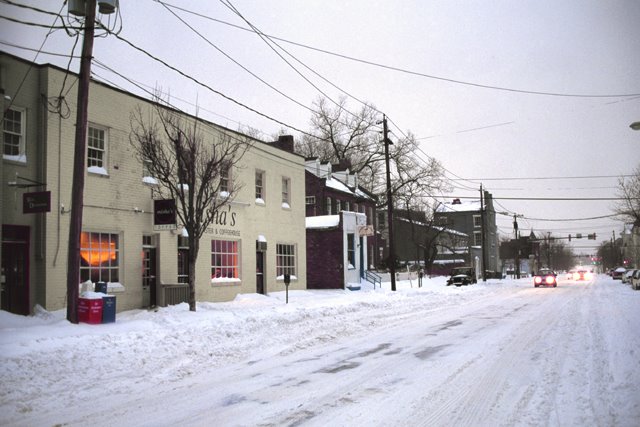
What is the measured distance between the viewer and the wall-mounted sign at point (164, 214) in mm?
17891

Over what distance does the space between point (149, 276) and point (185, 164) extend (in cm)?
488

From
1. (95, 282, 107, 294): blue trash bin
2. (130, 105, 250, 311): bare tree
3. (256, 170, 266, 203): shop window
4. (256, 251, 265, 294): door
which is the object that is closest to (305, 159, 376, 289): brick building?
(256, 251, 265, 294): door

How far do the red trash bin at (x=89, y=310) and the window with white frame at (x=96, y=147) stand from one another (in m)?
5.47

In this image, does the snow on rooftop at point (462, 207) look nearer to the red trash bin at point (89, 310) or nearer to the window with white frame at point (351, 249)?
the window with white frame at point (351, 249)

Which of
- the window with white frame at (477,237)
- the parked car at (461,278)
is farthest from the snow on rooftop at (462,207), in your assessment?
the parked car at (461,278)

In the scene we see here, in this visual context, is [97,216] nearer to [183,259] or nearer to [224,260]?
[183,259]

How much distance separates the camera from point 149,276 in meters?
19.0

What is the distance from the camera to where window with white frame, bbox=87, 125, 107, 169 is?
17.0 m

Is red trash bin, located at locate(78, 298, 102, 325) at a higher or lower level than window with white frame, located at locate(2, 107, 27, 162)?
lower

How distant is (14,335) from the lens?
10945 mm

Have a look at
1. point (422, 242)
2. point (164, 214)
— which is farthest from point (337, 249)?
point (422, 242)

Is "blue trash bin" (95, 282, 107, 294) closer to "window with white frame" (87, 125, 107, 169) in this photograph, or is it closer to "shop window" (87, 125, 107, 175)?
"shop window" (87, 125, 107, 175)

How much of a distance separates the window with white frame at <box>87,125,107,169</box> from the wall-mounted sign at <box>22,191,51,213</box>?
3.07 m

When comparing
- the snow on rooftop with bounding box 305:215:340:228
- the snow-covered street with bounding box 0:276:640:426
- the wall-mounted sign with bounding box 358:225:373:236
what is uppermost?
the snow on rooftop with bounding box 305:215:340:228
